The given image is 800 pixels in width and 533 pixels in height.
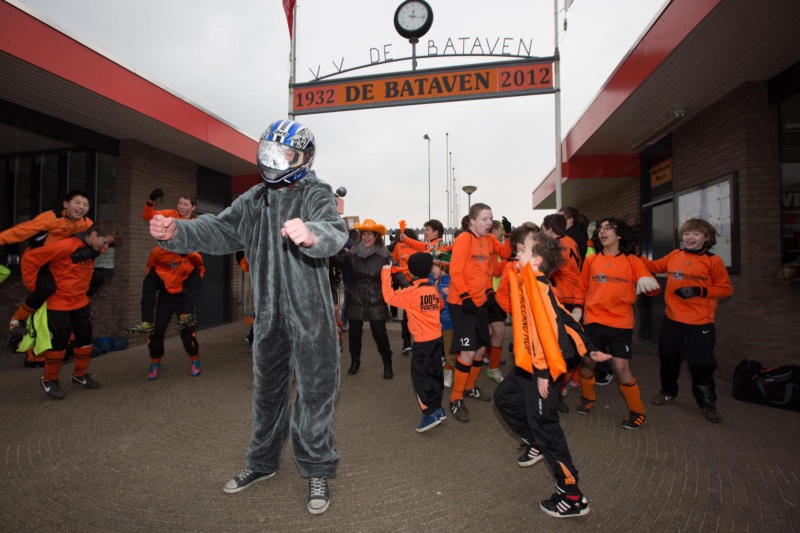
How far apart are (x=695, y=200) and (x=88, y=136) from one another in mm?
9842

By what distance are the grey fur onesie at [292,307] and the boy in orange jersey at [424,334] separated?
4.46ft

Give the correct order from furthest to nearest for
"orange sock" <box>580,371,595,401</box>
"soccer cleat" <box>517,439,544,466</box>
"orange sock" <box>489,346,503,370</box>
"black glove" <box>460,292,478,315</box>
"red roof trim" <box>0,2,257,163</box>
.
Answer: "orange sock" <box>489,346,503,370</box>, "red roof trim" <box>0,2,257,163</box>, "orange sock" <box>580,371,595,401</box>, "black glove" <box>460,292,478,315</box>, "soccer cleat" <box>517,439,544,466</box>

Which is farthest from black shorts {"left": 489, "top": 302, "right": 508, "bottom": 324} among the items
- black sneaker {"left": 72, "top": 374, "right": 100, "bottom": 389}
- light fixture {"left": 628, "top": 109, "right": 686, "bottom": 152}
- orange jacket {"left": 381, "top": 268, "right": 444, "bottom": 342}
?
black sneaker {"left": 72, "top": 374, "right": 100, "bottom": 389}

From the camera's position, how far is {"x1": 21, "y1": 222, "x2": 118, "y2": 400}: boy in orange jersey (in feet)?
13.7

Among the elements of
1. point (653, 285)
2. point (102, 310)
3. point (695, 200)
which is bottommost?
point (102, 310)

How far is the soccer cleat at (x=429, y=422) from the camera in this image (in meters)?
3.60

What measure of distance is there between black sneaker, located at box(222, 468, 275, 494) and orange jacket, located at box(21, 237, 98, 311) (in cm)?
323

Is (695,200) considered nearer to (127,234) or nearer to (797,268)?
(797,268)

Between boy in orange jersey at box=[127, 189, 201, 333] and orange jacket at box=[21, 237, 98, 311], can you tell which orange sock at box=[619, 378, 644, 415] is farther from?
orange jacket at box=[21, 237, 98, 311]

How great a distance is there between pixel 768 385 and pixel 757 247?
1684 millimetres

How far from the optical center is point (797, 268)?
14.7 ft

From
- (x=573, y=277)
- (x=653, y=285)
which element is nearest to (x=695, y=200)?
(x=573, y=277)

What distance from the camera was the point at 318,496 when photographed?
7.89 ft

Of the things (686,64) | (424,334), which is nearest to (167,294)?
(424,334)
